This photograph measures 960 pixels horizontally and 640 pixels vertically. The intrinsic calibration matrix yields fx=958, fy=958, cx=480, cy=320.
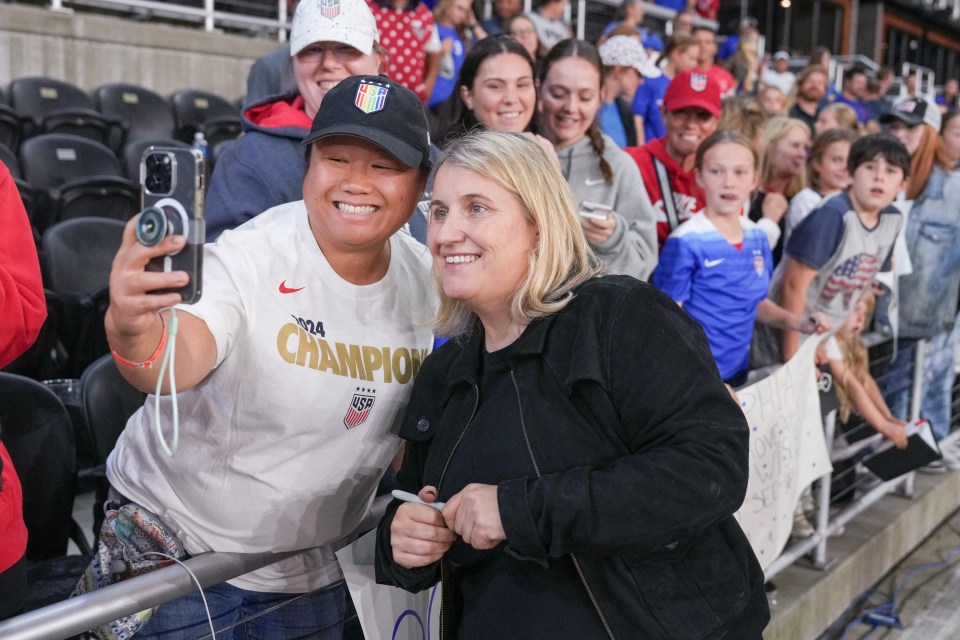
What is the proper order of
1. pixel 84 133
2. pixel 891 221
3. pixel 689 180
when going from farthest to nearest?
pixel 84 133, pixel 891 221, pixel 689 180

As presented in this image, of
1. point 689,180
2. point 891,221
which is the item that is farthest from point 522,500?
point 891,221

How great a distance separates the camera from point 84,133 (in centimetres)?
653

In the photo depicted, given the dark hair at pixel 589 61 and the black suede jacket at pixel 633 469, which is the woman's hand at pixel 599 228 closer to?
the dark hair at pixel 589 61

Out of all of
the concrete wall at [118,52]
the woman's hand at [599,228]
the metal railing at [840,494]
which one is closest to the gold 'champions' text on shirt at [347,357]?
the woman's hand at [599,228]

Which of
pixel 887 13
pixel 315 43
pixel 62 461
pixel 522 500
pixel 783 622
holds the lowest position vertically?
pixel 783 622

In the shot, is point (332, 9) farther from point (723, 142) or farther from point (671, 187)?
point (671, 187)

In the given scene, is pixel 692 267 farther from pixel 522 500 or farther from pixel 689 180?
pixel 522 500

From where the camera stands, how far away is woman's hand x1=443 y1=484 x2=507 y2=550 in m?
1.50

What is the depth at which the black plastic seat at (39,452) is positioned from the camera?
2424 millimetres

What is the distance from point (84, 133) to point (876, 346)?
518 cm

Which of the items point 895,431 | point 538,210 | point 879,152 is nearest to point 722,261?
point 879,152

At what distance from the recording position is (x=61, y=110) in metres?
6.47

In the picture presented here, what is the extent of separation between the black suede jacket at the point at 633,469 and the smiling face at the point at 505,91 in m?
1.45

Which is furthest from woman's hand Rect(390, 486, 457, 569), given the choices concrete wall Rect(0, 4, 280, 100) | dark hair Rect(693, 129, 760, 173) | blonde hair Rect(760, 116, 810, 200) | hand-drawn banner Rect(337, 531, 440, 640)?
concrete wall Rect(0, 4, 280, 100)
